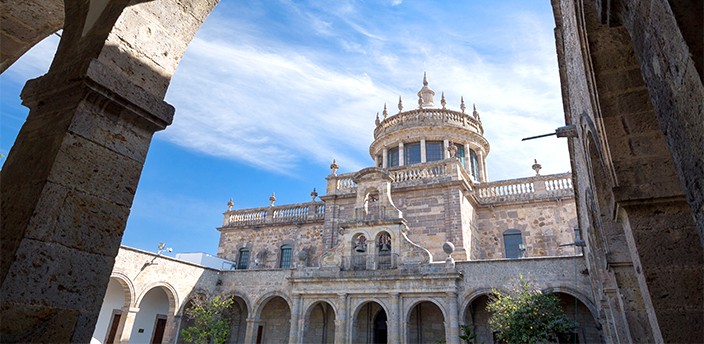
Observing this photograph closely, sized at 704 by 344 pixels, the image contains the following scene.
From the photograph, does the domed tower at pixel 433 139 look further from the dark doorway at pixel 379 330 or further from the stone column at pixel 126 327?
the stone column at pixel 126 327

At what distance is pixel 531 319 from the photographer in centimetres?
1202

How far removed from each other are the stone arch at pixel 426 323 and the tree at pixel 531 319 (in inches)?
151

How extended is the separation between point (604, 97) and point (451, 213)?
13.7 meters


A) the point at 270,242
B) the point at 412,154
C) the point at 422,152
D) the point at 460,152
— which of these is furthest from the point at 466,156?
the point at 270,242

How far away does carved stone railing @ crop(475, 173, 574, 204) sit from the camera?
17766mm

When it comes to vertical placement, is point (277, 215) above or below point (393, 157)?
below

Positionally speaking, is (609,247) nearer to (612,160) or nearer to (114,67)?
(612,160)

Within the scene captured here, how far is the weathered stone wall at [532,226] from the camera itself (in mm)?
17234

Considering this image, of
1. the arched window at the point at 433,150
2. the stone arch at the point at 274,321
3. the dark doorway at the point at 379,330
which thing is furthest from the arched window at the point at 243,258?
the arched window at the point at 433,150

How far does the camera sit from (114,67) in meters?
3.00

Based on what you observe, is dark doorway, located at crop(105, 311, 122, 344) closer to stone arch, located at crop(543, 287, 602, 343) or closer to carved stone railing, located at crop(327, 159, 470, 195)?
carved stone railing, located at crop(327, 159, 470, 195)

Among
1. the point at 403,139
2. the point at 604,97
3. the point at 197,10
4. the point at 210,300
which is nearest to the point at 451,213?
the point at 403,139

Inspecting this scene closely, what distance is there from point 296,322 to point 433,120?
12874mm

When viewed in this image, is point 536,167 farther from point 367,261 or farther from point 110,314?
point 110,314
